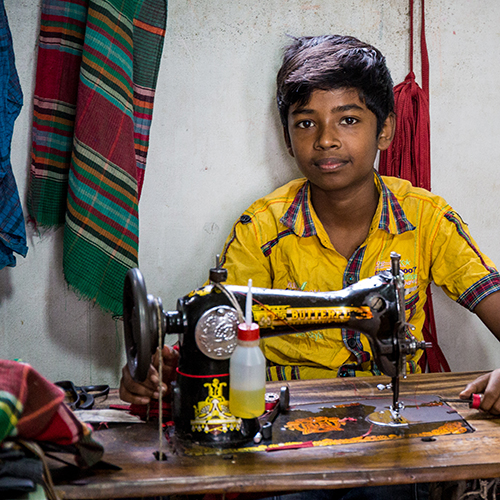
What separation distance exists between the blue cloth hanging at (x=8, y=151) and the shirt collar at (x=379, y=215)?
0.80m

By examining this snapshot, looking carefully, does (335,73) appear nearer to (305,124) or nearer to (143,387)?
(305,124)

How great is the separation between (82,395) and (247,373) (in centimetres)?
53

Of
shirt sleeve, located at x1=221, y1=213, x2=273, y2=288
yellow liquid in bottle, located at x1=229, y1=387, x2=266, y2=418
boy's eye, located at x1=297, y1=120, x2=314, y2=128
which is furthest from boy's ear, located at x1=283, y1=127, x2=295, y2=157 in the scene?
yellow liquid in bottle, located at x1=229, y1=387, x2=266, y2=418

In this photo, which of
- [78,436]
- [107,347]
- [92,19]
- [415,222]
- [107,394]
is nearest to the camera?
[78,436]

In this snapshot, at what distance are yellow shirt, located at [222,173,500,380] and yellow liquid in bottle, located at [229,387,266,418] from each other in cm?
65

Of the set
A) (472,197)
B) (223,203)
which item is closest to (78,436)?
(223,203)

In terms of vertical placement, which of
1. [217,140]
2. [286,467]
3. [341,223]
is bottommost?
[286,467]

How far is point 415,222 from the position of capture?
6.38 feet

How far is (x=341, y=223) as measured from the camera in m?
1.98

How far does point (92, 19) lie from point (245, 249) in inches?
32.2

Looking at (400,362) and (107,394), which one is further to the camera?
(107,394)

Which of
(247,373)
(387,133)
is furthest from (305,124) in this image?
(247,373)

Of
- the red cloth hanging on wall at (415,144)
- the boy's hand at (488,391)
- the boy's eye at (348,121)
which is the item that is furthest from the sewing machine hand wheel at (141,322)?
the red cloth hanging on wall at (415,144)

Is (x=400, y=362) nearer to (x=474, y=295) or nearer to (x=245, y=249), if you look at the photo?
(x=474, y=295)
